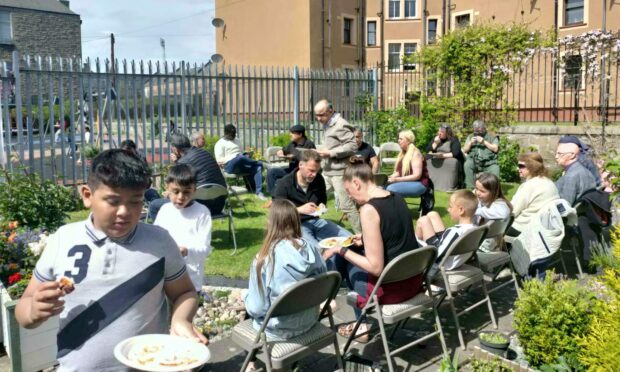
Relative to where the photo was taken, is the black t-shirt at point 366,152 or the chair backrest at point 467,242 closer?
the chair backrest at point 467,242

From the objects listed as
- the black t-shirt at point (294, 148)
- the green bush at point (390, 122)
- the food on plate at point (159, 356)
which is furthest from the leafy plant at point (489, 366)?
the green bush at point (390, 122)

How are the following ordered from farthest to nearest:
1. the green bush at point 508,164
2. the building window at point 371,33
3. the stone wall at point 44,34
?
the stone wall at point 44,34, the building window at point 371,33, the green bush at point 508,164

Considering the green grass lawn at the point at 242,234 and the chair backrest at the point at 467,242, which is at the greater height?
the chair backrest at the point at 467,242

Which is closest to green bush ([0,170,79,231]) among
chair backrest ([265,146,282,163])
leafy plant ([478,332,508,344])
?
leafy plant ([478,332,508,344])

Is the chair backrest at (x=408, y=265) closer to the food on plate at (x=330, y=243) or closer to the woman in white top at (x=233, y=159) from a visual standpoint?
the food on plate at (x=330, y=243)

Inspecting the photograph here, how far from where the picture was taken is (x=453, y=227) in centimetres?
487

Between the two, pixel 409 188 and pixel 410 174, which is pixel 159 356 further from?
pixel 410 174

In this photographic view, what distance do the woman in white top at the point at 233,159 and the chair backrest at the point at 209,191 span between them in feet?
12.5

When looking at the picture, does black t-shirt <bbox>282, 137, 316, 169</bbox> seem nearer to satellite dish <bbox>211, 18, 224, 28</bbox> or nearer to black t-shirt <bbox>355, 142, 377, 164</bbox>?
black t-shirt <bbox>355, 142, 377, 164</bbox>

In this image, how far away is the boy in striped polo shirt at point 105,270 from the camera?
2045 mm

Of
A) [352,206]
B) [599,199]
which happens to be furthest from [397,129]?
[599,199]

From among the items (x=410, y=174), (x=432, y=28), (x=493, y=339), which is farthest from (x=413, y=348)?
(x=432, y=28)

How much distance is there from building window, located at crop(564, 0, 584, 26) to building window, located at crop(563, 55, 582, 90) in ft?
49.8

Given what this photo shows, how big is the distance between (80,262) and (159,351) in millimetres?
436
